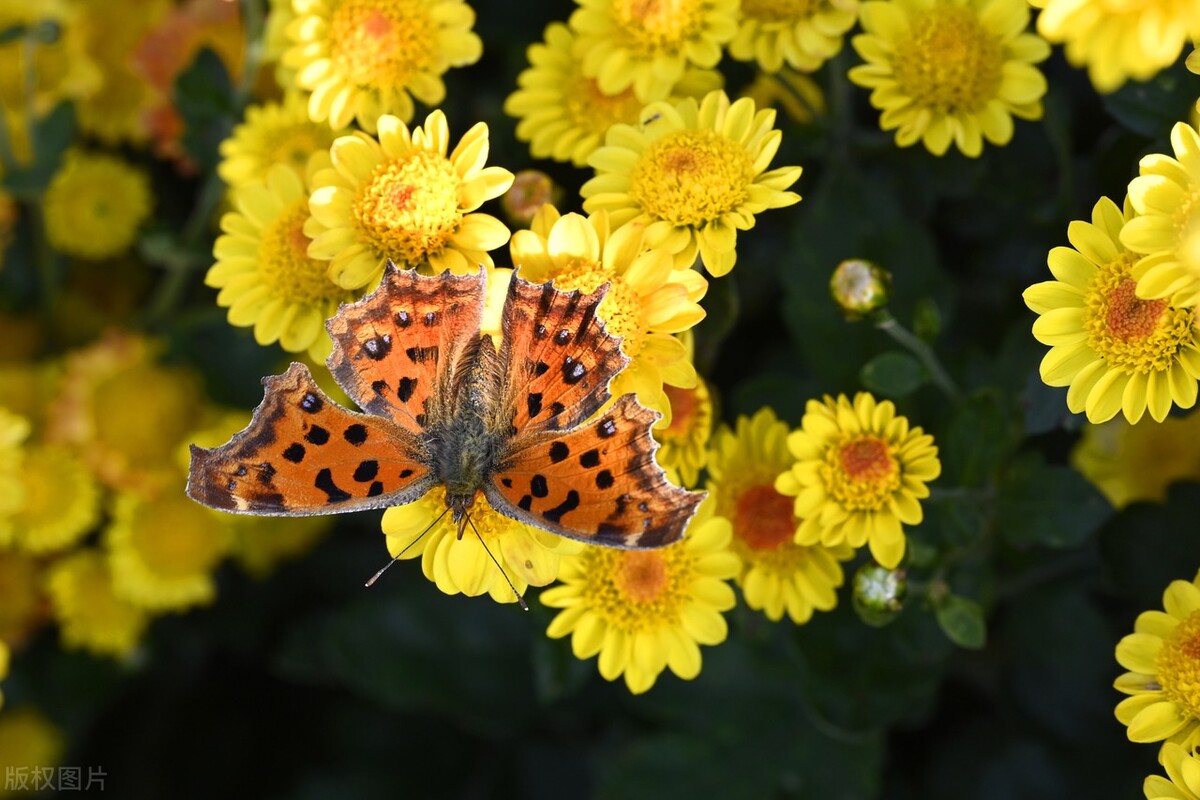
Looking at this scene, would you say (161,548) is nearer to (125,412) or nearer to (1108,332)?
(125,412)

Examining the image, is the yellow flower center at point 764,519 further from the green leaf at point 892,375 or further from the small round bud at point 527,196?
the small round bud at point 527,196

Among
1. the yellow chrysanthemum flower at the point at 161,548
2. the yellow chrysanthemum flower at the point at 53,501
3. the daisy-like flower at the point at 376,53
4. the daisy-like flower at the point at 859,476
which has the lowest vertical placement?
the yellow chrysanthemum flower at the point at 161,548

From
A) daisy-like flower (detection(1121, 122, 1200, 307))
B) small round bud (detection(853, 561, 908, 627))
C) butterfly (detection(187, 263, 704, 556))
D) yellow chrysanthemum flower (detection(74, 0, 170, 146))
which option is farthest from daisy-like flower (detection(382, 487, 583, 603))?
yellow chrysanthemum flower (detection(74, 0, 170, 146))

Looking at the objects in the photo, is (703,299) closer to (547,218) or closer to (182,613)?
(547,218)

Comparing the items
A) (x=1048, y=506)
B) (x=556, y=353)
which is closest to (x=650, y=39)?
(x=556, y=353)

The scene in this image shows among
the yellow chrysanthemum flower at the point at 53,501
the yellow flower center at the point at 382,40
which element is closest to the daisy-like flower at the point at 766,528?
the yellow flower center at the point at 382,40

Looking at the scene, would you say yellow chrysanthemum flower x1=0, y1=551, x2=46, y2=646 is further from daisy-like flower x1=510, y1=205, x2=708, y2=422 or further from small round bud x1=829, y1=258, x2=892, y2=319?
small round bud x1=829, y1=258, x2=892, y2=319

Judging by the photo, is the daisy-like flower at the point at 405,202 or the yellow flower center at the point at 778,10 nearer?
the daisy-like flower at the point at 405,202
